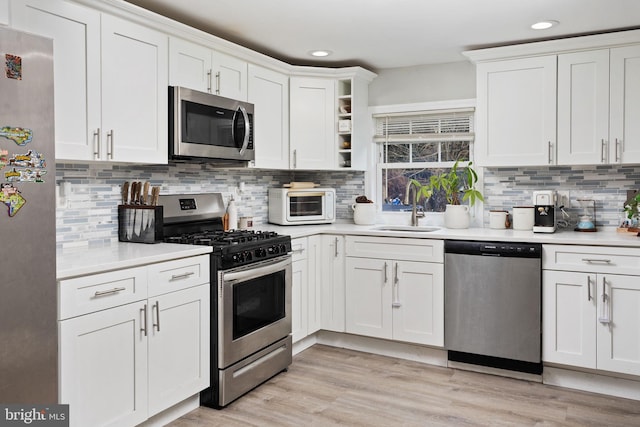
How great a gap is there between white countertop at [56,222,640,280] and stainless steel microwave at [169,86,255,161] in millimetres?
603

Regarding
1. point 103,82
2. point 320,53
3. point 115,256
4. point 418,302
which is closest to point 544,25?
point 320,53

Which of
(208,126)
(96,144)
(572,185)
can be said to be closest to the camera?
(96,144)

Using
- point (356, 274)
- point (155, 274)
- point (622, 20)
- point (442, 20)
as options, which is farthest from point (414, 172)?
point (155, 274)

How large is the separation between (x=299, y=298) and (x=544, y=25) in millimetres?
2458

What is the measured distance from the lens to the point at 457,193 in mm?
4230

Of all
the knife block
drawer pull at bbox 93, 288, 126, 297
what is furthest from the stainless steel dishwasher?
drawer pull at bbox 93, 288, 126, 297

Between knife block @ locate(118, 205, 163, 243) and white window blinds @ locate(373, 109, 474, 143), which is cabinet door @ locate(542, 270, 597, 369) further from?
knife block @ locate(118, 205, 163, 243)

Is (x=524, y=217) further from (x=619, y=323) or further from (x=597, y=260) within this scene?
(x=619, y=323)

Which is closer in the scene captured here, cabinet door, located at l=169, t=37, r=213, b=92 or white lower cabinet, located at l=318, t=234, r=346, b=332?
cabinet door, located at l=169, t=37, r=213, b=92

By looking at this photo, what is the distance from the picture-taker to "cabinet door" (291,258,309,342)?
12.3 feet

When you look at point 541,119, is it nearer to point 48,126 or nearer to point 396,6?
point 396,6

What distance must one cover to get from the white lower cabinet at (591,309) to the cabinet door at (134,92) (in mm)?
2507

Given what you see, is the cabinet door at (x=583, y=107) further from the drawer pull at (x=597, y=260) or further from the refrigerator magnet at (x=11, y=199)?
the refrigerator magnet at (x=11, y=199)

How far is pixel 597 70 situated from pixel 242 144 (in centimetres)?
241
